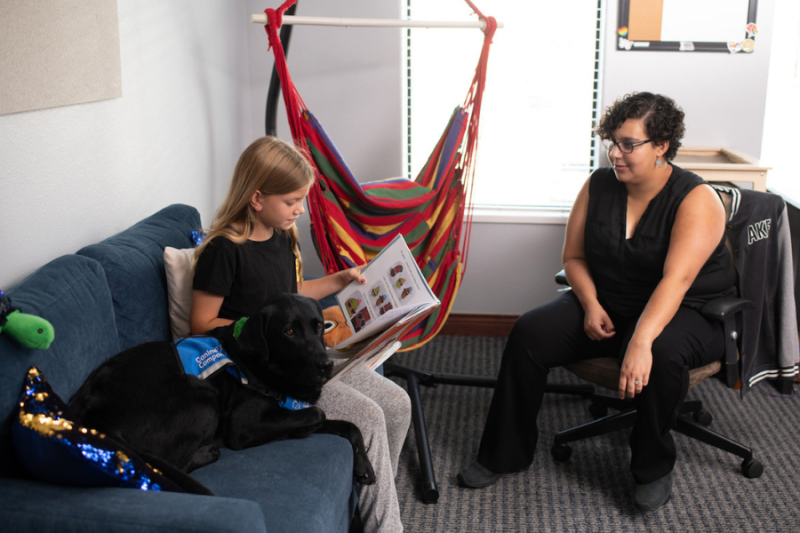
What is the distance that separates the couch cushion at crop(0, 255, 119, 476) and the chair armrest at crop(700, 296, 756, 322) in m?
1.54

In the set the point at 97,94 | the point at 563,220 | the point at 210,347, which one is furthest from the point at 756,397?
the point at 97,94

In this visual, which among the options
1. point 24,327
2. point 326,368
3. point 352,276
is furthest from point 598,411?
point 24,327

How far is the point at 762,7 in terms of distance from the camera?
271cm

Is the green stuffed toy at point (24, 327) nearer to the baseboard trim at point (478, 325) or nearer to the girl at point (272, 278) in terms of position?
the girl at point (272, 278)

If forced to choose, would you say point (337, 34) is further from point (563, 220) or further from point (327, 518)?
point (327, 518)

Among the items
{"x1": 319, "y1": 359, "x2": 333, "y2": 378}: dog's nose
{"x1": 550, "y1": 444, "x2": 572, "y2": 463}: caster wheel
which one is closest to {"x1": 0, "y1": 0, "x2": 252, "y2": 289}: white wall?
{"x1": 319, "y1": 359, "x2": 333, "y2": 378}: dog's nose

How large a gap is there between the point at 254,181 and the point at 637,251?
1101 millimetres

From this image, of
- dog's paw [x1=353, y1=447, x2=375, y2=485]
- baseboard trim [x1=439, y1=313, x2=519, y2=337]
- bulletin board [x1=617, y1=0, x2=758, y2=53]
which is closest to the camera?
dog's paw [x1=353, y1=447, x2=375, y2=485]

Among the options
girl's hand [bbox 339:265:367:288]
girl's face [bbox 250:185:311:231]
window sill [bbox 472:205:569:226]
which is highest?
girl's face [bbox 250:185:311:231]

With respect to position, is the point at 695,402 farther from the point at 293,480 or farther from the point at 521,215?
the point at 293,480

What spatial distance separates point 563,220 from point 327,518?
2.08 meters

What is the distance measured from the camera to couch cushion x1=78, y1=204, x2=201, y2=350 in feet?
4.76

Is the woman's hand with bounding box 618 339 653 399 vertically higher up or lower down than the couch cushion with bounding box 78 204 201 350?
lower down

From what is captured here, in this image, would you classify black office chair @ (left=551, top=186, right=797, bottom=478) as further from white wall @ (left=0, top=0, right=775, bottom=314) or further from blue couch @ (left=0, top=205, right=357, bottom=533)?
white wall @ (left=0, top=0, right=775, bottom=314)
